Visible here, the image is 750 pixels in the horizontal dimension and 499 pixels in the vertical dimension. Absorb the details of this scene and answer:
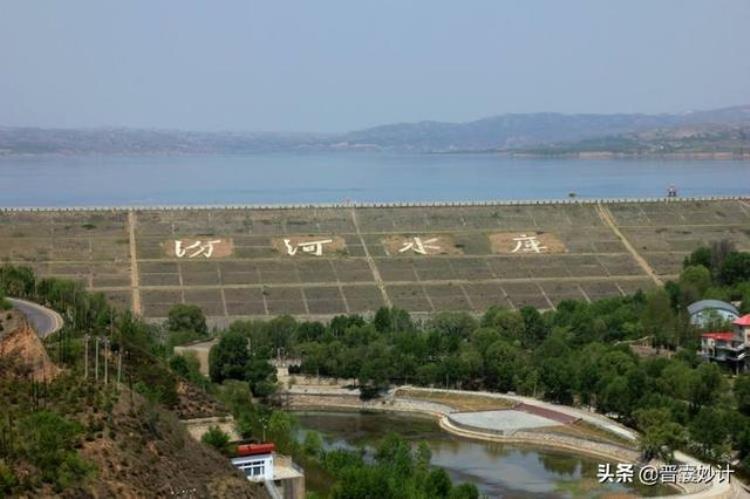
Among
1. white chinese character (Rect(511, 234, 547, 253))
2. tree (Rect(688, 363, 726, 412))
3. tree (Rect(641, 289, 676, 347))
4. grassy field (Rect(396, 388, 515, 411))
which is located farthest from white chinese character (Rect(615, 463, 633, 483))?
white chinese character (Rect(511, 234, 547, 253))

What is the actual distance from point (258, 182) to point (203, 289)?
246 feet

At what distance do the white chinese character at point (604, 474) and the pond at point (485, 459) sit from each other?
6.1 inches

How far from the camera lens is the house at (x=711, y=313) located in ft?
127

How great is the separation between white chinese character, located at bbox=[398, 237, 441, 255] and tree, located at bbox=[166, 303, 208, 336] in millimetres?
12967

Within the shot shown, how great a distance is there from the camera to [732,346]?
35.6 meters

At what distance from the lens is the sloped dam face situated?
48750 mm

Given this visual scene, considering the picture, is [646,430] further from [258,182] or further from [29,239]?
[258,182]

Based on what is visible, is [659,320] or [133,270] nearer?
[659,320]

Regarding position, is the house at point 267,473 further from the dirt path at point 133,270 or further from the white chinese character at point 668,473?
the dirt path at point 133,270

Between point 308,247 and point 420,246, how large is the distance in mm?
4773

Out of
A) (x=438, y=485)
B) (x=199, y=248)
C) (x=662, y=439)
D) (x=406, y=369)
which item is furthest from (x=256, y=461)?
A: (x=199, y=248)

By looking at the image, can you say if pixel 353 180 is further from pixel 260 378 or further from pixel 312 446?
pixel 312 446

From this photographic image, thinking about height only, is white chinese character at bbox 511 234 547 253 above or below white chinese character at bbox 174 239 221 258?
below

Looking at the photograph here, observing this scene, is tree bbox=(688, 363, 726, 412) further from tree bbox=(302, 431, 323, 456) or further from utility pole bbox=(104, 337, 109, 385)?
utility pole bbox=(104, 337, 109, 385)
